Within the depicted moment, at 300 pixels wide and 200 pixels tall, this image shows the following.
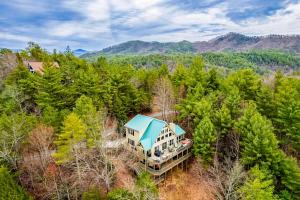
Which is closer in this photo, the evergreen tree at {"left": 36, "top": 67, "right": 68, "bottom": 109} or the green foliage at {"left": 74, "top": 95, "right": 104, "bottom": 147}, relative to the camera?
the green foliage at {"left": 74, "top": 95, "right": 104, "bottom": 147}

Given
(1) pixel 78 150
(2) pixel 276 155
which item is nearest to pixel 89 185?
(1) pixel 78 150

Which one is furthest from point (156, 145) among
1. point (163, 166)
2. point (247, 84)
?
point (247, 84)

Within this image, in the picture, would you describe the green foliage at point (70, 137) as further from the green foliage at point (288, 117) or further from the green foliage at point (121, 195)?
the green foliage at point (288, 117)

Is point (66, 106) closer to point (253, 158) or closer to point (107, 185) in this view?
point (107, 185)

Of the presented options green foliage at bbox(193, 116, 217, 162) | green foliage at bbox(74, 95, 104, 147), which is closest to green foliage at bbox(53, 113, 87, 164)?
green foliage at bbox(74, 95, 104, 147)

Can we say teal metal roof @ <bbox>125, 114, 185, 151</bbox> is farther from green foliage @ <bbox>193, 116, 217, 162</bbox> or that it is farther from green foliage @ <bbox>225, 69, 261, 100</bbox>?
green foliage @ <bbox>225, 69, 261, 100</bbox>

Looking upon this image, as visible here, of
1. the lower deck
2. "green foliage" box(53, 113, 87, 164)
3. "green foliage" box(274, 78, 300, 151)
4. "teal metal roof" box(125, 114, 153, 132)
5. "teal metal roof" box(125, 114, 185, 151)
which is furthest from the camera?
"teal metal roof" box(125, 114, 153, 132)
